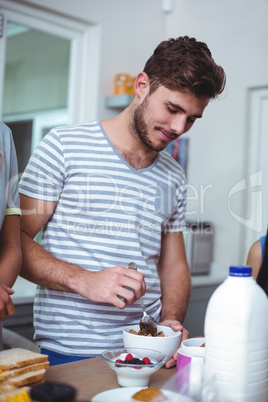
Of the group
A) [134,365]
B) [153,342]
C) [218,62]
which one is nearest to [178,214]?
[153,342]

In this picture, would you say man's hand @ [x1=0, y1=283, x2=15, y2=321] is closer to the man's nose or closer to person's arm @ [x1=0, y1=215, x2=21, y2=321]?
person's arm @ [x1=0, y1=215, x2=21, y2=321]

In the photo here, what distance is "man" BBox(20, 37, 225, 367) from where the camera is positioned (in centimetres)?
126

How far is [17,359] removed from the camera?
2.80 ft

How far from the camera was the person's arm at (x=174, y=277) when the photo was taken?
4.69 feet

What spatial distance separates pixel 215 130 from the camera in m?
3.11

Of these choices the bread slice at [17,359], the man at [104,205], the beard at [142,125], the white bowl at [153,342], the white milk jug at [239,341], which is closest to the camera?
the white milk jug at [239,341]

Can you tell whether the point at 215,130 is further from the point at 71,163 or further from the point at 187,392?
the point at 187,392

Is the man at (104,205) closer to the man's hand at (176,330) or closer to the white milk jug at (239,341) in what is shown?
the man's hand at (176,330)

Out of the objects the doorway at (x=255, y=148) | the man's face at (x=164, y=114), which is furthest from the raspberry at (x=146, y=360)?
the doorway at (x=255, y=148)

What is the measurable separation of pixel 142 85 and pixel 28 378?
896mm

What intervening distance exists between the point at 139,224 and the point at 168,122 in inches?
11.6

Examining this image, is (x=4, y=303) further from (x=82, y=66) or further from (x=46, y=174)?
(x=82, y=66)

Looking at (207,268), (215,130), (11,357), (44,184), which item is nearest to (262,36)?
(215,130)

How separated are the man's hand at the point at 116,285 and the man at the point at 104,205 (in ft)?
0.20
